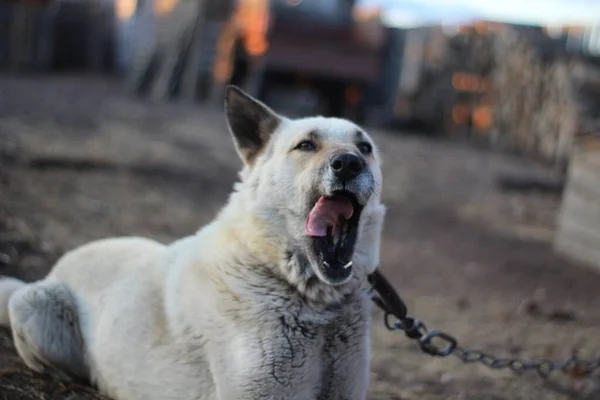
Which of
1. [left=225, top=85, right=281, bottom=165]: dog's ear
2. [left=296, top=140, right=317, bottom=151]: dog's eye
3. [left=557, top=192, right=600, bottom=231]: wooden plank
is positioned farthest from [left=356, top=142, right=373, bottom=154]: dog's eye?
[left=557, top=192, right=600, bottom=231]: wooden plank

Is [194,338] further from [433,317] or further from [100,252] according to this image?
[433,317]

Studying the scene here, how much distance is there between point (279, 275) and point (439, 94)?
55.2 ft

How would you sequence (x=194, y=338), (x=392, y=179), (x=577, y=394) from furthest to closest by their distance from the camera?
(x=392, y=179)
(x=577, y=394)
(x=194, y=338)

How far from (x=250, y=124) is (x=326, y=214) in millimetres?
721

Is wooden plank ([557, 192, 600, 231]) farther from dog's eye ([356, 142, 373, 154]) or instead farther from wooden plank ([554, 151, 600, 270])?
dog's eye ([356, 142, 373, 154])

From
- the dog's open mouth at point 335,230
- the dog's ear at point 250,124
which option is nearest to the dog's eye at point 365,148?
the dog's open mouth at point 335,230

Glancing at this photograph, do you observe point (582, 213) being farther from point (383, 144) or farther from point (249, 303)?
point (383, 144)

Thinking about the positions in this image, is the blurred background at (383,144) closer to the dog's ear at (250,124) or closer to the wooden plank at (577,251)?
the wooden plank at (577,251)

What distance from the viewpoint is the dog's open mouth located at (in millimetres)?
2912

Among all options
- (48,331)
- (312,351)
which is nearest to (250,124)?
(312,351)

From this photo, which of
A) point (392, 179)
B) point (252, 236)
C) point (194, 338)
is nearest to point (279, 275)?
point (252, 236)

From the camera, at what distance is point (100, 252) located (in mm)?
3543

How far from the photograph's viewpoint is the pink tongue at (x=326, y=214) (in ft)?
9.57

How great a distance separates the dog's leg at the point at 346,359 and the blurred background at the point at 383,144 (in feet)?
3.86
